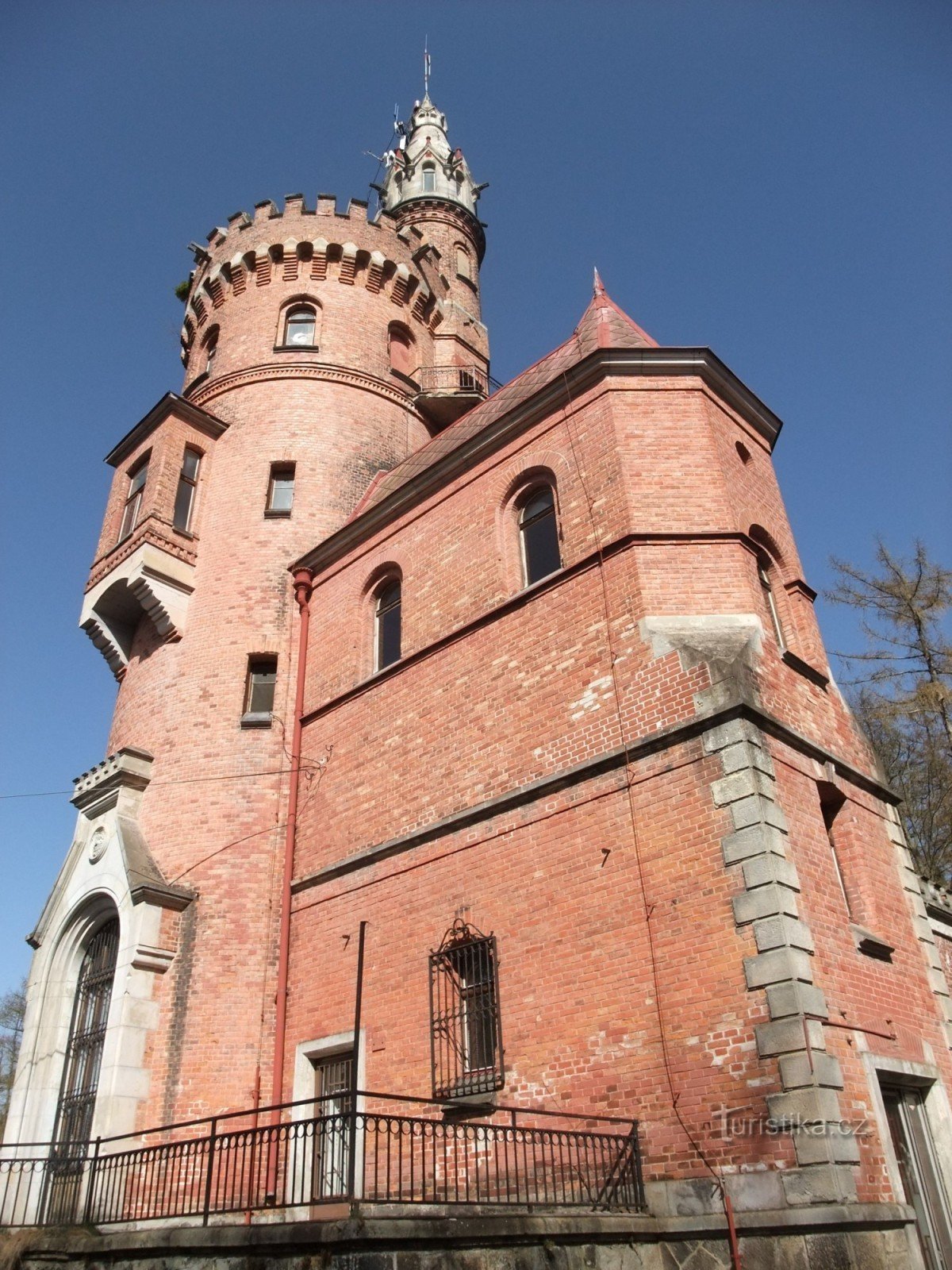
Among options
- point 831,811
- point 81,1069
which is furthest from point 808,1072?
point 81,1069

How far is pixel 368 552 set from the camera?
15.9 m

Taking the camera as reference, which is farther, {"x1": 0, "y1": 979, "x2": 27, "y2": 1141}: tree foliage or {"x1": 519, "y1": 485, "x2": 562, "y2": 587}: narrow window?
{"x1": 0, "y1": 979, "x2": 27, "y2": 1141}: tree foliage

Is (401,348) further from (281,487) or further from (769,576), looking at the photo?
(769,576)

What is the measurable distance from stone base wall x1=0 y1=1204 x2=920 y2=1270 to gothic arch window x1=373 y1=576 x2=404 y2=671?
8282 millimetres

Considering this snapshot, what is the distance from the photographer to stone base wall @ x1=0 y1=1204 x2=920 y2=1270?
650cm

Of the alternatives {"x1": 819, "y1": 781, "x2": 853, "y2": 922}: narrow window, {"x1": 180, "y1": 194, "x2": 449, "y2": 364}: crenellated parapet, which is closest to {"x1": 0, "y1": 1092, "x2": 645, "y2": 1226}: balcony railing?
{"x1": 819, "y1": 781, "x2": 853, "y2": 922}: narrow window

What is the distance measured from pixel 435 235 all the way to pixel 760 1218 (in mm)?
29484

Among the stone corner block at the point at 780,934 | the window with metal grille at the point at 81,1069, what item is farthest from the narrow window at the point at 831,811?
the window with metal grille at the point at 81,1069

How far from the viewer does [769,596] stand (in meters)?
12.5

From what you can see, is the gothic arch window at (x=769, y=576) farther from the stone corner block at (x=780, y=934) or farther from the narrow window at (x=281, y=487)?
the narrow window at (x=281, y=487)

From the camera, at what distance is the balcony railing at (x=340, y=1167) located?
798cm

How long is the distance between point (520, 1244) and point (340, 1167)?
408 centimetres

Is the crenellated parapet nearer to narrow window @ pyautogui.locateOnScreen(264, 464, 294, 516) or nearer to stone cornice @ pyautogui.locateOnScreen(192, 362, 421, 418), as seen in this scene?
stone cornice @ pyautogui.locateOnScreen(192, 362, 421, 418)

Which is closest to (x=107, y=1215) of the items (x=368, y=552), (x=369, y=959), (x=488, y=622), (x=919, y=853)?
(x=369, y=959)
